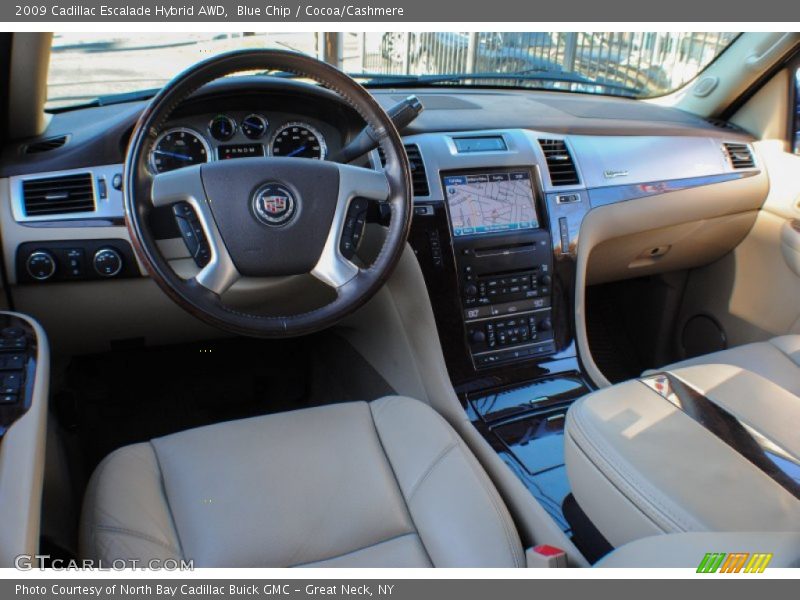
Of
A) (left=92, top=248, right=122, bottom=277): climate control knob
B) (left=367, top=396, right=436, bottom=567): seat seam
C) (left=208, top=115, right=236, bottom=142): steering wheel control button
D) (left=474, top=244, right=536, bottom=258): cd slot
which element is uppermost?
(left=208, top=115, right=236, bottom=142): steering wheel control button

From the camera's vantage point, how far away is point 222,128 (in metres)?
1.81

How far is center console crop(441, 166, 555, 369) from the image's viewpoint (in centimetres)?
206

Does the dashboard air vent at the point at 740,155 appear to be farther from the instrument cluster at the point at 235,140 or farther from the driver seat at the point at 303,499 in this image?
the driver seat at the point at 303,499

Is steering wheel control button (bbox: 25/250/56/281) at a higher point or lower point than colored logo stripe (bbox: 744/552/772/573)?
higher

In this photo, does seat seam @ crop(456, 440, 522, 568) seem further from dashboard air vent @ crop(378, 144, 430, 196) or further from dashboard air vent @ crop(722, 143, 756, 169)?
dashboard air vent @ crop(722, 143, 756, 169)

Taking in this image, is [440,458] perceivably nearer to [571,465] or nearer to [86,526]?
[571,465]

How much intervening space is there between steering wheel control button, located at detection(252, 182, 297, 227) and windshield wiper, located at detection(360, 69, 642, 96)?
87 cm

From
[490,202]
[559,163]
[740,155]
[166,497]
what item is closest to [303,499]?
[166,497]

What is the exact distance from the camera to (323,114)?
1866 millimetres

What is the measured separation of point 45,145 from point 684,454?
160 centimetres

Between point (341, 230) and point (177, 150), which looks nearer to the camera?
point (341, 230)

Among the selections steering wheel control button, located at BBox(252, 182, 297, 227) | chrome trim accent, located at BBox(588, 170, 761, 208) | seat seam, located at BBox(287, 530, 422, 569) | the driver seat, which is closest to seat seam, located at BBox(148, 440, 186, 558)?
the driver seat

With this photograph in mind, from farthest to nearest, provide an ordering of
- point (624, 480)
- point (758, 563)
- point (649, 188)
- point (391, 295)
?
1. point (649, 188)
2. point (391, 295)
3. point (624, 480)
4. point (758, 563)

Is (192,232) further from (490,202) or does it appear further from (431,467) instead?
(490,202)
